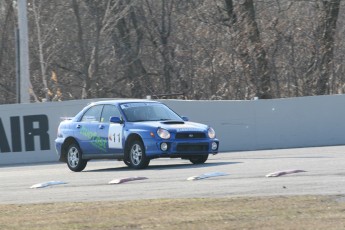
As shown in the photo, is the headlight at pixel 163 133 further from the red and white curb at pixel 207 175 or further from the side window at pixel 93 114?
the red and white curb at pixel 207 175

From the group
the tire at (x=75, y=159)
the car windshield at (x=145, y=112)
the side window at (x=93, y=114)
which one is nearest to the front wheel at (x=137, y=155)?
the car windshield at (x=145, y=112)

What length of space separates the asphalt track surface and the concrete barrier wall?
3.10m

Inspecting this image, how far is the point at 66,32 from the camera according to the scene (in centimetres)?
4031

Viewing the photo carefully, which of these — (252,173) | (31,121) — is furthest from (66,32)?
(252,173)

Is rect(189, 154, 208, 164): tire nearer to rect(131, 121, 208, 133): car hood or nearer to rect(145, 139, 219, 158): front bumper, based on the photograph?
Result: rect(145, 139, 219, 158): front bumper

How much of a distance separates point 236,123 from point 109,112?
6538mm

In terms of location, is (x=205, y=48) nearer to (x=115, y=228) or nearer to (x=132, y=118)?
(x=132, y=118)

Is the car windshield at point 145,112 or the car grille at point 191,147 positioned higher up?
the car windshield at point 145,112

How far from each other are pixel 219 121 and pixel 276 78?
8.49 metres

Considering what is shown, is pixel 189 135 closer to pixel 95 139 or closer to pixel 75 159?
pixel 95 139

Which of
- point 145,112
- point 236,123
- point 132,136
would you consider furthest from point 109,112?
point 236,123

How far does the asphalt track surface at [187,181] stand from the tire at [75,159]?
250 millimetres

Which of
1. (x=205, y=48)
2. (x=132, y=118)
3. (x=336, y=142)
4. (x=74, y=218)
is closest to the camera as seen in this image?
(x=74, y=218)

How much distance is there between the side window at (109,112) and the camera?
2052 centimetres
